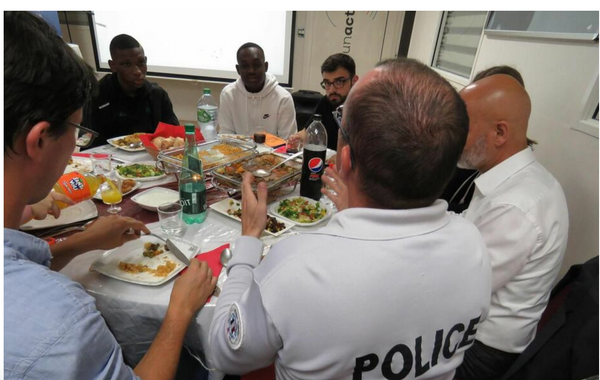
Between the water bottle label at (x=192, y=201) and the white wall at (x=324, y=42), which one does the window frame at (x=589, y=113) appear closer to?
the water bottle label at (x=192, y=201)

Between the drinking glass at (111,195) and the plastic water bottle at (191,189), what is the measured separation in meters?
0.30

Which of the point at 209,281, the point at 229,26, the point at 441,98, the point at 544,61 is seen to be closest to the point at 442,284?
the point at 441,98

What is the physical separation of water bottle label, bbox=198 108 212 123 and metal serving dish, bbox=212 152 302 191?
1.30 m

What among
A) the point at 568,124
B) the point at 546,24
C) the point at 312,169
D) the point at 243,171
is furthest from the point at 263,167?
the point at 546,24

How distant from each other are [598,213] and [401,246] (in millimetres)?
1441

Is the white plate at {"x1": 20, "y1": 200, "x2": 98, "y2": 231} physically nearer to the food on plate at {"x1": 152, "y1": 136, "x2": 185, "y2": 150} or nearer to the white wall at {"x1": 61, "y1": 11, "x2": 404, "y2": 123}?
the food on plate at {"x1": 152, "y1": 136, "x2": 185, "y2": 150}

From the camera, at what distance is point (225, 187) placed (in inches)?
60.5

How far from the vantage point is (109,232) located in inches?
41.8

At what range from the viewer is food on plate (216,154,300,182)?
4.93 feet

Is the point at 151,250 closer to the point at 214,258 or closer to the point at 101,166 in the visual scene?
the point at 214,258

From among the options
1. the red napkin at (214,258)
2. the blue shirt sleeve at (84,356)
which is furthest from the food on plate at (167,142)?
the blue shirt sleeve at (84,356)

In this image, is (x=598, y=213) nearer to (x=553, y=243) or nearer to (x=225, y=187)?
(x=553, y=243)

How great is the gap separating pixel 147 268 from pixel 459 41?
143 inches

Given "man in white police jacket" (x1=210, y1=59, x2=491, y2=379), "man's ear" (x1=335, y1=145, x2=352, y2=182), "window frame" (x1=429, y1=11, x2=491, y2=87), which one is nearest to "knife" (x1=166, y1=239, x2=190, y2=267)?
"man in white police jacket" (x1=210, y1=59, x2=491, y2=379)
